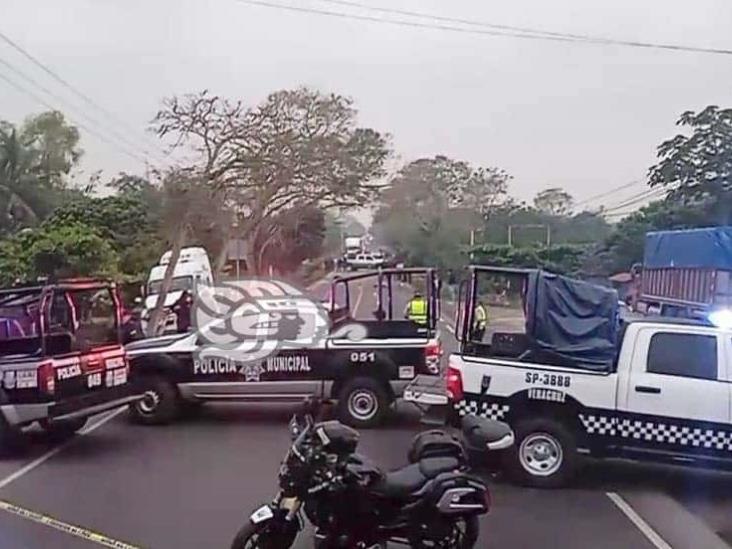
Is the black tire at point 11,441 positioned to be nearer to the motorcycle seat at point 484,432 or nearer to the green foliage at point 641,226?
the motorcycle seat at point 484,432

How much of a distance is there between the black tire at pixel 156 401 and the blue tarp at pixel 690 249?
7.44 metres

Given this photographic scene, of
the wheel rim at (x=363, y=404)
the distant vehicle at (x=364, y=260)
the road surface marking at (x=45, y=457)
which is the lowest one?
the road surface marking at (x=45, y=457)

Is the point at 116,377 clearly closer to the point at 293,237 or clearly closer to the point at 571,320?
the point at 571,320

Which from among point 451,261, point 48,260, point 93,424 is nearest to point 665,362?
point 93,424

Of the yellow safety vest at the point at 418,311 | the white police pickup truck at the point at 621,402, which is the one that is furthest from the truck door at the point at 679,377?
the yellow safety vest at the point at 418,311

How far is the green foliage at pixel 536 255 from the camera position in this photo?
48.9 ft

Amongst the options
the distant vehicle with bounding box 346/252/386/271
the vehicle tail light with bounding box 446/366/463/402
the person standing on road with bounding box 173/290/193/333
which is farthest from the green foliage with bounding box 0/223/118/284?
the vehicle tail light with bounding box 446/366/463/402

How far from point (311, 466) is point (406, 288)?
6.48 meters

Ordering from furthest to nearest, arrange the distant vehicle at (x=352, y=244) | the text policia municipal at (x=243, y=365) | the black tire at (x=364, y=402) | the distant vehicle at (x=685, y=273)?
the distant vehicle at (x=352, y=244) < the distant vehicle at (x=685, y=273) < the text policia municipal at (x=243, y=365) < the black tire at (x=364, y=402)

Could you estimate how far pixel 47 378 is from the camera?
841cm

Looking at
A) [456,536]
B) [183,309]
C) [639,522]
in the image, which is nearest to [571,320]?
[639,522]

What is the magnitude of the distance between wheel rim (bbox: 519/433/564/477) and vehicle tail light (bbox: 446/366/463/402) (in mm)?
618

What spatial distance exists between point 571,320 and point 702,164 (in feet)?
38.7

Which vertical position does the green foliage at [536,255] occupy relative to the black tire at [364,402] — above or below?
above
